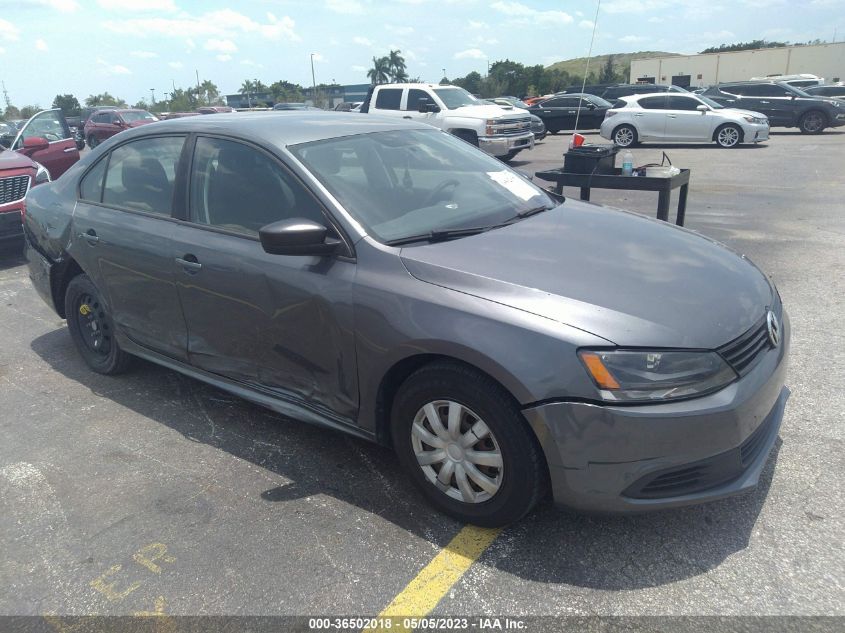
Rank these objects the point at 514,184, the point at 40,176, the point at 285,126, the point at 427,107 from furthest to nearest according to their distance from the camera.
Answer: the point at 427,107
the point at 40,176
the point at 514,184
the point at 285,126

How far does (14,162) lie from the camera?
807cm

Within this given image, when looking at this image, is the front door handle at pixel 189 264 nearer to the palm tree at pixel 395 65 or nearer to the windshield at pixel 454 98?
the windshield at pixel 454 98

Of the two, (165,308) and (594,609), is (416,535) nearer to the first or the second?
(594,609)

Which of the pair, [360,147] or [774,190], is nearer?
[360,147]

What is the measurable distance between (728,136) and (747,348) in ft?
56.9

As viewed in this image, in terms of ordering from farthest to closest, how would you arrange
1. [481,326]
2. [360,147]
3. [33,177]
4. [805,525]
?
1. [33,177]
2. [360,147]
3. [805,525]
4. [481,326]

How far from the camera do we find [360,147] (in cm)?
355

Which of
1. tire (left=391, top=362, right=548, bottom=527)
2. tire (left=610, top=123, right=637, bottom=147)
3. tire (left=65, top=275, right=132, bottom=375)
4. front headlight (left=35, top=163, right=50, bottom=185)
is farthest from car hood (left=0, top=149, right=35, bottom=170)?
tire (left=610, top=123, right=637, bottom=147)

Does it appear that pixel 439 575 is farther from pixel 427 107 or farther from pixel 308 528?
pixel 427 107

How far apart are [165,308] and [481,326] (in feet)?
6.87

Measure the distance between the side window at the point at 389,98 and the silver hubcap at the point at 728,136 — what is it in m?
8.82

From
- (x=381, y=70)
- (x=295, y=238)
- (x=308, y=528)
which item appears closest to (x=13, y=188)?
(x=295, y=238)

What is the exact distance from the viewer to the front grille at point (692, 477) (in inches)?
95.3

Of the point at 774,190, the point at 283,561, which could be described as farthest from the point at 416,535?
the point at 774,190
